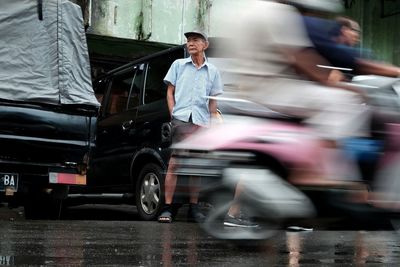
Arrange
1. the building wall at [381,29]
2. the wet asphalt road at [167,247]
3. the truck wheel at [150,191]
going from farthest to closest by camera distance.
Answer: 1. the building wall at [381,29]
2. the truck wheel at [150,191]
3. the wet asphalt road at [167,247]

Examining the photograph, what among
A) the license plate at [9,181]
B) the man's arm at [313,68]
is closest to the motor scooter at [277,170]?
the man's arm at [313,68]

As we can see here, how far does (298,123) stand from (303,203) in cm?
49

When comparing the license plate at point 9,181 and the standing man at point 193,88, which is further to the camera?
the license plate at point 9,181

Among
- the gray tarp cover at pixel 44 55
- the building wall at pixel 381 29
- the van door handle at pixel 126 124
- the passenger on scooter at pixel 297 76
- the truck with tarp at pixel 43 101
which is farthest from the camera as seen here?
the building wall at pixel 381 29

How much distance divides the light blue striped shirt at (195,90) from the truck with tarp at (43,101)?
125 cm

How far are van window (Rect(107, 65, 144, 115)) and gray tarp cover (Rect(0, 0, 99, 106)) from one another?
2.67ft

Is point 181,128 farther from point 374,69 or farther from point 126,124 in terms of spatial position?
point 374,69

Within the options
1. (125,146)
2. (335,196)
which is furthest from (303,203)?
(125,146)

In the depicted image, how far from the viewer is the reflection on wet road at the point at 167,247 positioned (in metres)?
5.12

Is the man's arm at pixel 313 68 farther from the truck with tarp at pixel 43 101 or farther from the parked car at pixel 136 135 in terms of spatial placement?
the truck with tarp at pixel 43 101

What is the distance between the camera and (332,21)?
3969mm

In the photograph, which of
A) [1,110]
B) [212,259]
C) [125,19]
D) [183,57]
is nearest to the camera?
[212,259]

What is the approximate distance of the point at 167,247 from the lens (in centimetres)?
587

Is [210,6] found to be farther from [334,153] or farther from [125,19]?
[334,153]
